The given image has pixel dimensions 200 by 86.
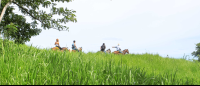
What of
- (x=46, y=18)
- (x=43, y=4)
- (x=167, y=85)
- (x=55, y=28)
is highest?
(x=43, y=4)

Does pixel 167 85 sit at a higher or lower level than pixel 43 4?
lower

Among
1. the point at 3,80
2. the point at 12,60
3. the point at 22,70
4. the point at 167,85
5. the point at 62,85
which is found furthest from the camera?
the point at 12,60

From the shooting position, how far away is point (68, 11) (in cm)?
1214

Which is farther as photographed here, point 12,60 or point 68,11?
point 68,11

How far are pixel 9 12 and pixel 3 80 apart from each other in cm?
1083

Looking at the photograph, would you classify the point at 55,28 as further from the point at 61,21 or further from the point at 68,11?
the point at 68,11

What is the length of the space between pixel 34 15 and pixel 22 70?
952 cm

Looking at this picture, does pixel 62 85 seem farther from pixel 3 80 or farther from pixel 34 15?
pixel 34 15

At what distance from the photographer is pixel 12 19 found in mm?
11859

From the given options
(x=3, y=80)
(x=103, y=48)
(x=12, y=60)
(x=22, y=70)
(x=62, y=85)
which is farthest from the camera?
(x=103, y=48)

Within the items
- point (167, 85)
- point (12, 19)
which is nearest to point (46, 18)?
point (12, 19)

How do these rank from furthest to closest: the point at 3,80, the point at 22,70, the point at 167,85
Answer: the point at 22,70 → the point at 3,80 → the point at 167,85

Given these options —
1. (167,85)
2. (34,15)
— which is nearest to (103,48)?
(34,15)

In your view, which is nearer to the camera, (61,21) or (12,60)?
(12,60)
